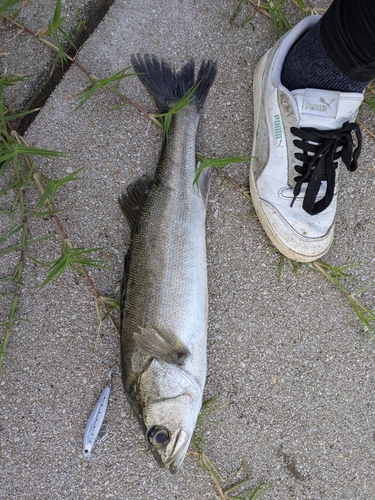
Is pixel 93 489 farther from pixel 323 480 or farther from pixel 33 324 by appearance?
pixel 323 480

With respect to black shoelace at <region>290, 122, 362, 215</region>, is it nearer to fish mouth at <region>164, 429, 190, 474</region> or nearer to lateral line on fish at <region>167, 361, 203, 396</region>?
lateral line on fish at <region>167, 361, 203, 396</region>

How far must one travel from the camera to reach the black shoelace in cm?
246

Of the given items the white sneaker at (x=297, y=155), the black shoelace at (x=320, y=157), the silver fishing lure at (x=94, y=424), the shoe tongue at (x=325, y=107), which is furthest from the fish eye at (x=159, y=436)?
the shoe tongue at (x=325, y=107)

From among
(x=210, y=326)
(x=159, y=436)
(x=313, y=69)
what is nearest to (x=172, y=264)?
(x=210, y=326)

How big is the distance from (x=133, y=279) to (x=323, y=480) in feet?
5.75

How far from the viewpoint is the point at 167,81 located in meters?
2.57

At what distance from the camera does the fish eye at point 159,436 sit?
86.9 inches

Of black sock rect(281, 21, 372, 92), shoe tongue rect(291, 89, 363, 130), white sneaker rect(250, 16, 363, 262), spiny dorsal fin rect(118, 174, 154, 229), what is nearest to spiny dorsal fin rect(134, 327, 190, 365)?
spiny dorsal fin rect(118, 174, 154, 229)

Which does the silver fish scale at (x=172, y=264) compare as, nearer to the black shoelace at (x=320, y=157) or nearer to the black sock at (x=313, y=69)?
the black shoelace at (x=320, y=157)

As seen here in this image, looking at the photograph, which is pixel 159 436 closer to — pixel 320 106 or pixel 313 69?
Answer: pixel 320 106

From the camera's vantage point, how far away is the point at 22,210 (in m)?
2.56

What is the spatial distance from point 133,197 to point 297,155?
984 millimetres

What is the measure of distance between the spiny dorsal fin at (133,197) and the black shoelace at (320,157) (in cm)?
87

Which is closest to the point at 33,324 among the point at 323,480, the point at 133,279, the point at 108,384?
the point at 108,384
